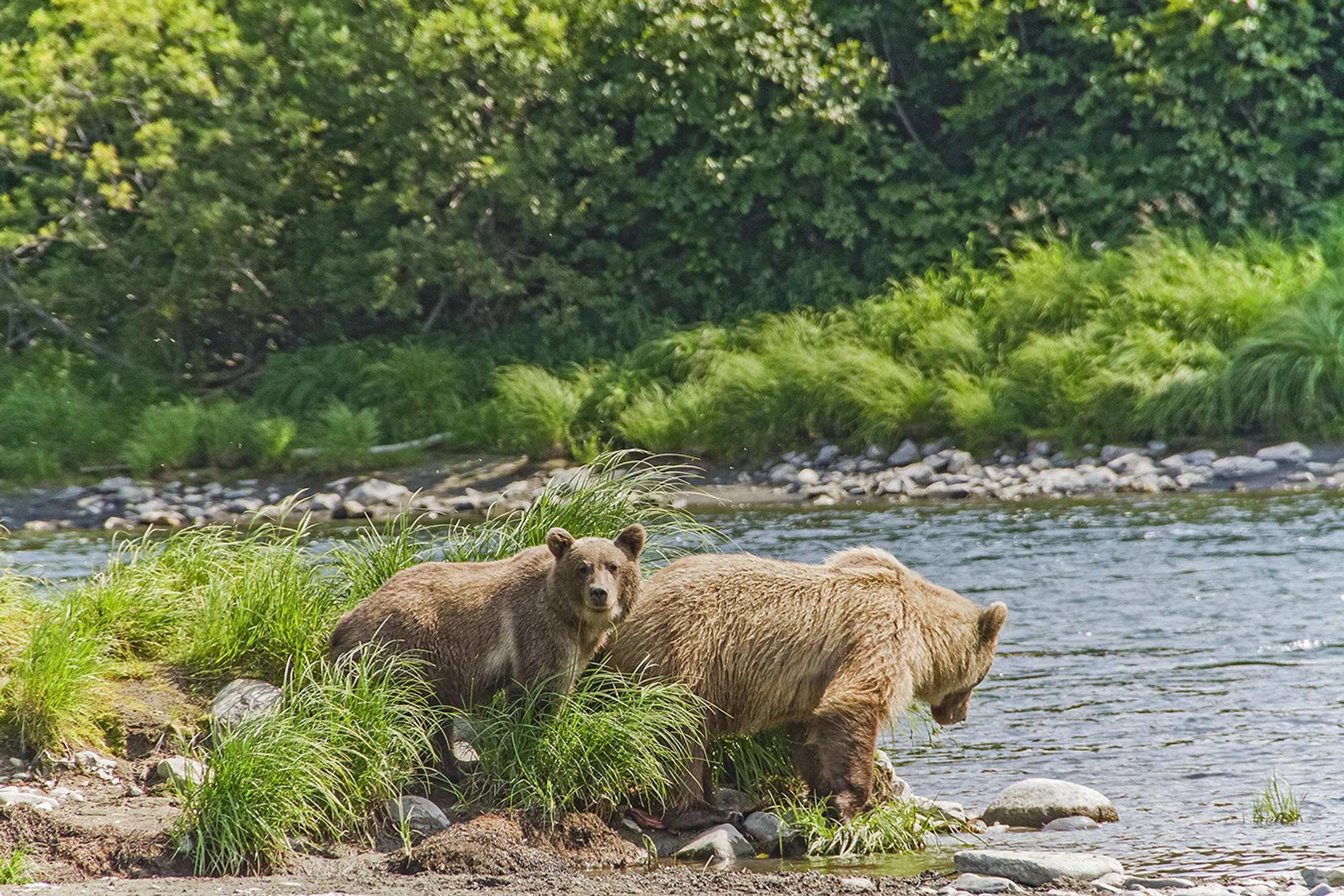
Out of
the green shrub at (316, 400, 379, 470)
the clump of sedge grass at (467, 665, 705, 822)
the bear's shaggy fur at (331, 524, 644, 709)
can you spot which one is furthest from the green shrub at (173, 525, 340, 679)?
the green shrub at (316, 400, 379, 470)

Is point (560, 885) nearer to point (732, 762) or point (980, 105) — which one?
point (732, 762)

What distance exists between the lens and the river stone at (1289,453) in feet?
52.1

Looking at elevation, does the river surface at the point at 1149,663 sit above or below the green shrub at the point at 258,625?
below

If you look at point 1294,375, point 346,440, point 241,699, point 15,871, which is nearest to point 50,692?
point 241,699

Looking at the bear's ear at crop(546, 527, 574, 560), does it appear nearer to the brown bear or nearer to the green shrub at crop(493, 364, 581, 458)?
the brown bear

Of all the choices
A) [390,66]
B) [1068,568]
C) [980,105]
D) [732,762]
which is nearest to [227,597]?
[732,762]

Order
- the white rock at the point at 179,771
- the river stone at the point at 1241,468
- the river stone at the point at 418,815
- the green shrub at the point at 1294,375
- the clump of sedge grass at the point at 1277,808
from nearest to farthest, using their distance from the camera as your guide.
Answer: the white rock at the point at 179,771 → the river stone at the point at 418,815 → the clump of sedge grass at the point at 1277,808 → the river stone at the point at 1241,468 → the green shrub at the point at 1294,375

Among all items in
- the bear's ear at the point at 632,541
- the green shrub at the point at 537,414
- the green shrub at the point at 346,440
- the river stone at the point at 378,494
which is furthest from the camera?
the green shrub at the point at 346,440

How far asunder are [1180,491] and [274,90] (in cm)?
1517

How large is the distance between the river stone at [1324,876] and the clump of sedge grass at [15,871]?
4.26 m

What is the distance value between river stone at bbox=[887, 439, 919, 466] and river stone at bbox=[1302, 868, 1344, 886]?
12882 millimetres

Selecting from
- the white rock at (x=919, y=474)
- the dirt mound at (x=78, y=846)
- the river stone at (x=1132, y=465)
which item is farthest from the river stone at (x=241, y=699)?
the river stone at (x=1132, y=465)

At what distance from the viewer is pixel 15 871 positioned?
14.6 ft

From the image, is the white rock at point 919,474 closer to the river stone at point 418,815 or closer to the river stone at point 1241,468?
the river stone at point 1241,468
